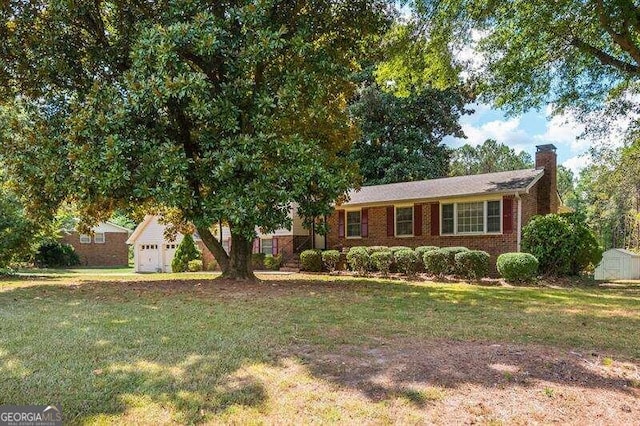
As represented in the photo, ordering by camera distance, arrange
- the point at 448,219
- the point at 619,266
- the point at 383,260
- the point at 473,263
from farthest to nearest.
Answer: the point at 619,266 < the point at 448,219 < the point at 383,260 < the point at 473,263

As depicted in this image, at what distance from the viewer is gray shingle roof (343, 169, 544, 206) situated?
16812mm

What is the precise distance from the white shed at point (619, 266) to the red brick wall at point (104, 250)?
98.2 ft

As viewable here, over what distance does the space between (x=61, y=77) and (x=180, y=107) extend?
130 inches

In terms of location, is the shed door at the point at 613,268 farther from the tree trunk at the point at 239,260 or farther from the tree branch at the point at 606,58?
the tree trunk at the point at 239,260

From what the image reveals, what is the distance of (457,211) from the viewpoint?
17.9 meters

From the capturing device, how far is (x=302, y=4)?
12305 millimetres

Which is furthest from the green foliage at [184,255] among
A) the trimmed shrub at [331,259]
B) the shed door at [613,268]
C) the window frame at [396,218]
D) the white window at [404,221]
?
the shed door at [613,268]

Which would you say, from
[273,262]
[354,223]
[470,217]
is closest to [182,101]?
[470,217]

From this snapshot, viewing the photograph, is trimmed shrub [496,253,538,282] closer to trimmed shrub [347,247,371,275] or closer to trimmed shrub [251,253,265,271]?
trimmed shrub [347,247,371,275]

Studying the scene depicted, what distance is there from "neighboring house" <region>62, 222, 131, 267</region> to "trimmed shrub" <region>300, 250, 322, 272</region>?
19.1m

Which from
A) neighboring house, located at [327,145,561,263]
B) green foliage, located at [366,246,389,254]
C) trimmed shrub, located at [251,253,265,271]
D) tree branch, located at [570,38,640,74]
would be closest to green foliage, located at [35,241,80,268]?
trimmed shrub, located at [251,253,265,271]

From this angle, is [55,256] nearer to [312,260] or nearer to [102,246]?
[102,246]

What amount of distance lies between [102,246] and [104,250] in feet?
1.10

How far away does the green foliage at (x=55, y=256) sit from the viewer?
30.1 meters
